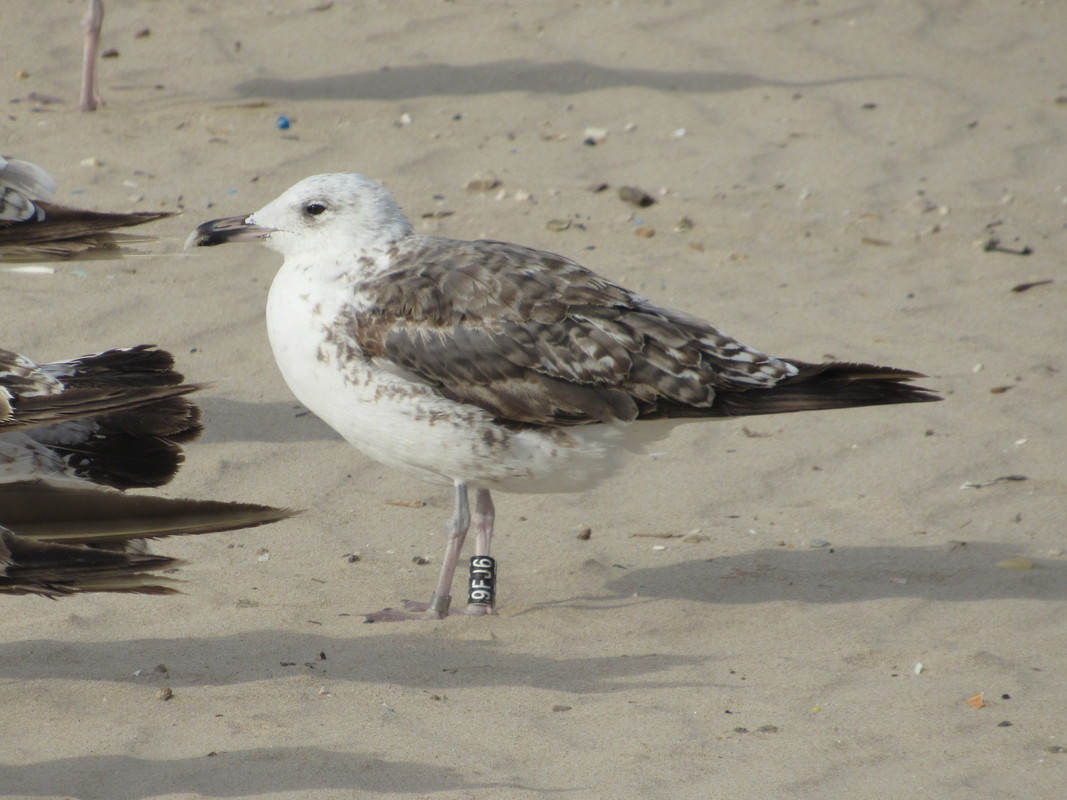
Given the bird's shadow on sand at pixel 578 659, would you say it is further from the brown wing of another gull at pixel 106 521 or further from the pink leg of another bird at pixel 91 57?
the pink leg of another bird at pixel 91 57

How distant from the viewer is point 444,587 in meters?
4.72

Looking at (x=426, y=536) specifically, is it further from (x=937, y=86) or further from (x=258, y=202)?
(x=937, y=86)

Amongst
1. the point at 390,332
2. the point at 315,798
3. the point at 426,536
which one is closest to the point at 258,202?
the point at 426,536

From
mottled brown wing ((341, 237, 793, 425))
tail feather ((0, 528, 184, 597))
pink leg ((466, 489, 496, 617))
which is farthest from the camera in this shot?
pink leg ((466, 489, 496, 617))

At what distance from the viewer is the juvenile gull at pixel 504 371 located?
4473 millimetres

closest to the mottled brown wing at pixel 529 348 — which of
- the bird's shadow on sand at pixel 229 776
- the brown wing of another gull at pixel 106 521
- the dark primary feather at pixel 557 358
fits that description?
the dark primary feather at pixel 557 358

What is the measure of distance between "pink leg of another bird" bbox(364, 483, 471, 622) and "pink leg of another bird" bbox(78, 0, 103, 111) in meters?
5.34

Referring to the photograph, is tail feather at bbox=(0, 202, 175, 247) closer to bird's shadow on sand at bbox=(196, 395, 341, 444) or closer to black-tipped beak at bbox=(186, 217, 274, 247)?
black-tipped beak at bbox=(186, 217, 274, 247)

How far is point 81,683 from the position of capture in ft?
13.3

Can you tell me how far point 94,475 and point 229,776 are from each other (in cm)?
112

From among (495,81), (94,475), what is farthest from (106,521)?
(495,81)

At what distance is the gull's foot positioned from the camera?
4617 mm

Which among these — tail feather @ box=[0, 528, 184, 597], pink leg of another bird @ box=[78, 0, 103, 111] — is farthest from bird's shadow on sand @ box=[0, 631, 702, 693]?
pink leg of another bird @ box=[78, 0, 103, 111]

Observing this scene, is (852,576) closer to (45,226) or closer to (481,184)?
(45,226)
